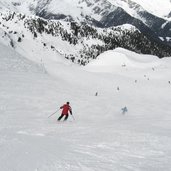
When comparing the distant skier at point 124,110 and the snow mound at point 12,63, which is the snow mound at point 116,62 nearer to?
the snow mound at point 12,63

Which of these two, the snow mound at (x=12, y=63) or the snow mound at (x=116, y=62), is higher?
the snow mound at (x=116, y=62)

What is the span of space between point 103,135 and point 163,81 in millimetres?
40570

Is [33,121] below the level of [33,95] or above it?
below

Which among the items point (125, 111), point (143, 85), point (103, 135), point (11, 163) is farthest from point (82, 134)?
point (143, 85)

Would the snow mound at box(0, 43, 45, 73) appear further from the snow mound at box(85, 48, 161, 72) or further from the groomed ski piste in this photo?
the snow mound at box(85, 48, 161, 72)

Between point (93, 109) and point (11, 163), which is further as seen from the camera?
point (93, 109)

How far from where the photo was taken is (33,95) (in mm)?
34188

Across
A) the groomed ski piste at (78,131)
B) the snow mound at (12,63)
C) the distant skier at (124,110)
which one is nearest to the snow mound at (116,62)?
the snow mound at (12,63)

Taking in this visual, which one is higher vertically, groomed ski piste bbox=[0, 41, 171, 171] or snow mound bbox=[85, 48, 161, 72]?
snow mound bbox=[85, 48, 161, 72]

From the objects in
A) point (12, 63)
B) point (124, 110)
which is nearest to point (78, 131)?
point (124, 110)

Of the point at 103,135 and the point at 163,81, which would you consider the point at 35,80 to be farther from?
the point at 103,135

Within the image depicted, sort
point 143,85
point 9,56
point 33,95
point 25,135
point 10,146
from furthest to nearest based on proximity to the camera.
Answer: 1. point 9,56
2. point 143,85
3. point 33,95
4. point 25,135
5. point 10,146

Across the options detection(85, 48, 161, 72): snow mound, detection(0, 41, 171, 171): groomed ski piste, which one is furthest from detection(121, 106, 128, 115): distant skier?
detection(85, 48, 161, 72): snow mound

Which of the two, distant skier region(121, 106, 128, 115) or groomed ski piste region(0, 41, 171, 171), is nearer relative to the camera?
groomed ski piste region(0, 41, 171, 171)
